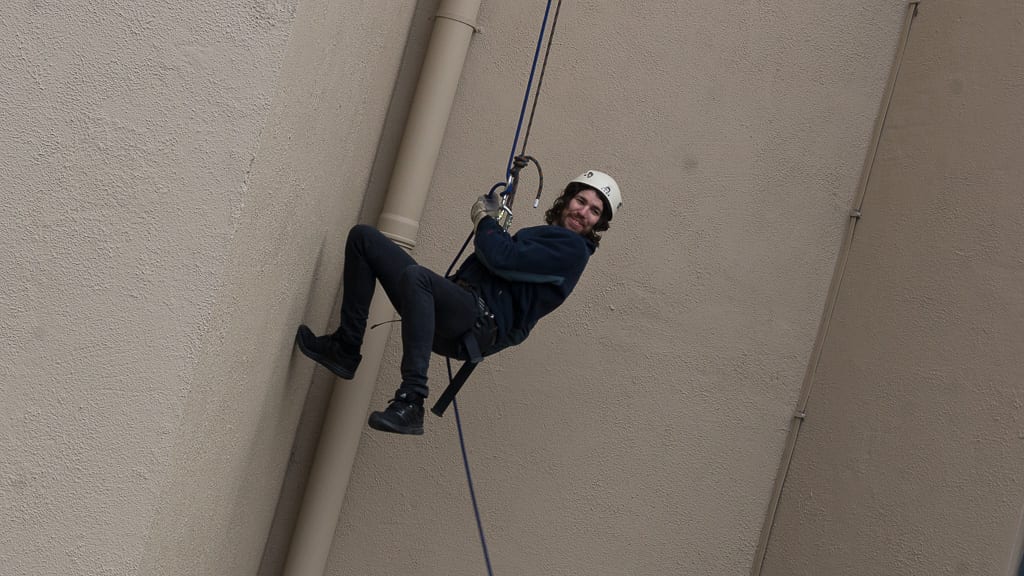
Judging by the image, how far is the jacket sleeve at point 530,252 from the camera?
3.86 m

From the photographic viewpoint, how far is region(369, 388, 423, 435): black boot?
12.1 ft

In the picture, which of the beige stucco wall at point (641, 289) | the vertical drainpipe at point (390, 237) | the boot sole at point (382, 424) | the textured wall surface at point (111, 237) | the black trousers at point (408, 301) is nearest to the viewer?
the textured wall surface at point (111, 237)

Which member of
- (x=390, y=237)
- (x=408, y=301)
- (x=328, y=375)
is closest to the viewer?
(x=408, y=301)

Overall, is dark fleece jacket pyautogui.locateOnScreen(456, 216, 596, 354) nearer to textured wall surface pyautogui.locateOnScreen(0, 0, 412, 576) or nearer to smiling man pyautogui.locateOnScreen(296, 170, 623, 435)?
smiling man pyautogui.locateOnScreen(296, 170, 623, 435)

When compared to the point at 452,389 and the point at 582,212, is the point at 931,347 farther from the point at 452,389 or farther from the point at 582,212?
the point at 452,389

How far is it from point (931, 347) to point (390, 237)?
7.02 ft

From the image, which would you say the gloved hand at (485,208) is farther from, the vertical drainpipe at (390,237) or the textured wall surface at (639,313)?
the textured wall surface at (639,313)

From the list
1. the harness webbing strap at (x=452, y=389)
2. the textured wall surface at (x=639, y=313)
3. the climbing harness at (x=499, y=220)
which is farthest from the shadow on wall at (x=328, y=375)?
the harness webbing strap at (x=452, y=389)

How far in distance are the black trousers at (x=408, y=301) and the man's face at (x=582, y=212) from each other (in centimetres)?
47

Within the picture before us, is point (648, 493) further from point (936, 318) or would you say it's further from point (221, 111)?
point (221, 111)

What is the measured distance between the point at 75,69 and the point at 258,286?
761 mm


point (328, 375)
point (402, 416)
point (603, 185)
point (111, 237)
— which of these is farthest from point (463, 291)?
point (111, 237)

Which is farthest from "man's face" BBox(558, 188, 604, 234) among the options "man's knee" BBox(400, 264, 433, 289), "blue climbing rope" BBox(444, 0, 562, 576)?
"man's knee" BBox(400, 264, 433, 289)

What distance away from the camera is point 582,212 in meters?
4.12
